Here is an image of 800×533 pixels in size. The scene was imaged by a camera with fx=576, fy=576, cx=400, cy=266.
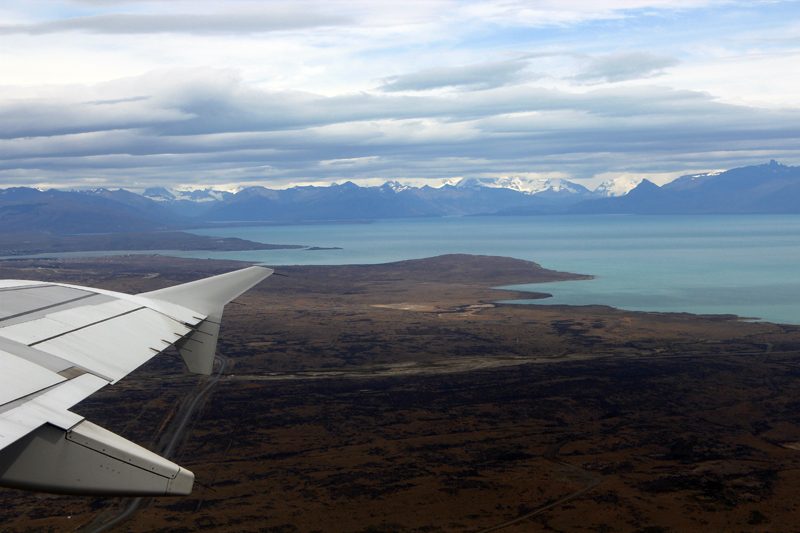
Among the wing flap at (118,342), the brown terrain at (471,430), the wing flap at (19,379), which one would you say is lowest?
the brown terrain at (471,430)

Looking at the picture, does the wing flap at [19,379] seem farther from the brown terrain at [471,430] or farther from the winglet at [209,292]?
the brown terrain at [471,430]

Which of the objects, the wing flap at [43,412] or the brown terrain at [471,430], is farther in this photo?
the brown terrain at [471,430]

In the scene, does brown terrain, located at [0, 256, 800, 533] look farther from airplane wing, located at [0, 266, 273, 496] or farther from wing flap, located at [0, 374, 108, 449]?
wing flap, located at [0, 374, 108, 449]

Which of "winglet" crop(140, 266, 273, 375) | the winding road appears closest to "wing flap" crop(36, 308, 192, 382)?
"winglet" crop(140, 266, 273, 375)

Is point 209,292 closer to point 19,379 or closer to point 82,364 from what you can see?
point 82,364

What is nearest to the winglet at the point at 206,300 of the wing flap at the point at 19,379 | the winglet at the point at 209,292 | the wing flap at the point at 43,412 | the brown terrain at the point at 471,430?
the winglet at the point at 209,292

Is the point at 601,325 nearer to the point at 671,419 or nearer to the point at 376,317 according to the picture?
the point at 376,317

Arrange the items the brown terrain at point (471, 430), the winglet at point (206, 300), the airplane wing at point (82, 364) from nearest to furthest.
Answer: the airplane wing at point (82, 364), the winglet at point (206, 300), the brown terrain at point (471, 430)
